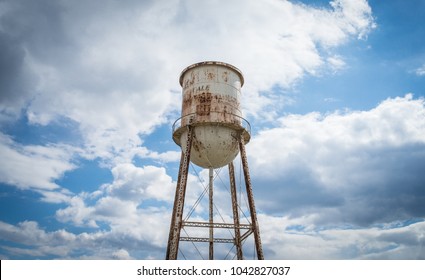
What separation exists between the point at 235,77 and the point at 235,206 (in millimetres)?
7596

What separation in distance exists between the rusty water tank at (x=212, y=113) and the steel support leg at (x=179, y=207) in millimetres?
728

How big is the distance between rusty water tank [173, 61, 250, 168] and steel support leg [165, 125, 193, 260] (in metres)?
0.73

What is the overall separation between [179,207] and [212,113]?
5.23 m

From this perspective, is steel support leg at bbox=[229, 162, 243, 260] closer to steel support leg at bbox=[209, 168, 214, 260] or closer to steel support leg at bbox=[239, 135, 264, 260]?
steel support leg at bbox=[209, 168, 214, 260]

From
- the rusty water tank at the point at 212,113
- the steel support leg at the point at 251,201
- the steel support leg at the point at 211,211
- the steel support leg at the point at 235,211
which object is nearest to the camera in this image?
the steel support leg at the point at 251,201

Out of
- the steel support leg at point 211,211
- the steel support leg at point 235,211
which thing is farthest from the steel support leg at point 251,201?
the steel support leg at point 211,211

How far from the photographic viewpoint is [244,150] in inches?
740

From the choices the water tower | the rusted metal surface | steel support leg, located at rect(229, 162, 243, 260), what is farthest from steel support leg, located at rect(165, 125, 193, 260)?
steel support leg, located at rect(229, 162, 243, 260)

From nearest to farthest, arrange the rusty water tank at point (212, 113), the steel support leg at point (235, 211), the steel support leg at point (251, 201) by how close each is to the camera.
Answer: the steel support leg at point (251, 201) → the rusty water tank at point (212, 113) → the steel support leg at point (235, 211)

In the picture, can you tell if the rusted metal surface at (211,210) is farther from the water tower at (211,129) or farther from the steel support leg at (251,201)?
the steel support leg at (251,201)

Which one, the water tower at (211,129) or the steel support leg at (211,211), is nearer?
the water tower at (211,129)

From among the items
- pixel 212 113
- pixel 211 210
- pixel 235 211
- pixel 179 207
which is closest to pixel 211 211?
pixel 211 210

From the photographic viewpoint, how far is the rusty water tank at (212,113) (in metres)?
18.5
